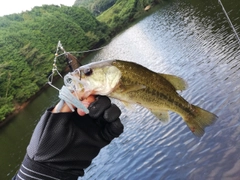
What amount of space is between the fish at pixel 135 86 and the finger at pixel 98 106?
0.08 meters

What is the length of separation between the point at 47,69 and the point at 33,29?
3457 cm

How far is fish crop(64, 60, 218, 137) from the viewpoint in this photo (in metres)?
2.73

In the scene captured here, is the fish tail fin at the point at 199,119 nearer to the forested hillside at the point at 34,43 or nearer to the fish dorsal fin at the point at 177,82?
the fish dorsal fin at the point at 177,82

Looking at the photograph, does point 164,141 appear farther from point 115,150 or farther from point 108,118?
point 108,118

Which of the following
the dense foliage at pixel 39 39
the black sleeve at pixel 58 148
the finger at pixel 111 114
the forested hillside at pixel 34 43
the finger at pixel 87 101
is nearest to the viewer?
the black sleeve at pixel 58 148

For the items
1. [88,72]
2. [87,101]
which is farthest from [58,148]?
[88,72]

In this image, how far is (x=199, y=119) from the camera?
3.47 metres

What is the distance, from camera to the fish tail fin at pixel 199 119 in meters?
3.42

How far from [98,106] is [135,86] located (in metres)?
0.53

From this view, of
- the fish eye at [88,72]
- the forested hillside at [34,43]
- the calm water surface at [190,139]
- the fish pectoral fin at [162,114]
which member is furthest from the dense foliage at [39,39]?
the fish eye at [88,72]

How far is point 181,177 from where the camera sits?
8.98 meters

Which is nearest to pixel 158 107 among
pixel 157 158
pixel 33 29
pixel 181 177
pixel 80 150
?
pixel 80 150

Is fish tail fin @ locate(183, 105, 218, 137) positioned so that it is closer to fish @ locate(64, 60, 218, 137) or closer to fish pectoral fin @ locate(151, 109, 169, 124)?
fish @ locate(64, 60, 218, 137)

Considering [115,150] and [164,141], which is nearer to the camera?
[164,141]
